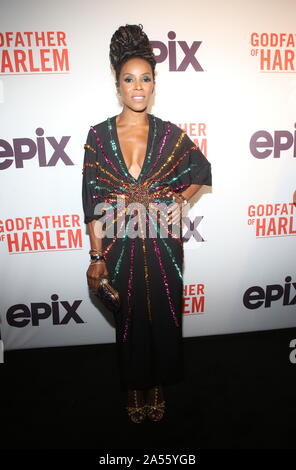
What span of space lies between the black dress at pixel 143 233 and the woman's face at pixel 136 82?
0.43ft

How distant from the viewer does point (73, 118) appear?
218 cm

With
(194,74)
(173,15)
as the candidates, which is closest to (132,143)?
(194,74)

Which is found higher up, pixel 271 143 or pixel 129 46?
pixel 129 46

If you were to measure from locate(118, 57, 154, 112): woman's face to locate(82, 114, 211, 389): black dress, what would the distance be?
5.1 inches

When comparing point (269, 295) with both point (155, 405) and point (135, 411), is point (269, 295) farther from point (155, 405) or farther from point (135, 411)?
point (135, 411)

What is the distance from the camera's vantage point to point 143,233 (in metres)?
1.59

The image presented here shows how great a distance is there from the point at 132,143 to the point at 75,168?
2.66ft

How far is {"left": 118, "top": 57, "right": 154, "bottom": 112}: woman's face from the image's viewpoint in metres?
1.47

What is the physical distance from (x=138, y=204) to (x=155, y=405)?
1.16m

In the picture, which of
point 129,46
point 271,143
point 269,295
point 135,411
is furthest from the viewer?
point 269,295

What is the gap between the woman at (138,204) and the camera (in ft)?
5.01

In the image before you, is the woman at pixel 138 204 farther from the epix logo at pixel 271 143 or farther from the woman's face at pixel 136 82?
the epix logo at pixel 271 143

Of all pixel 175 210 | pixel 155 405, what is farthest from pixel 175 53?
pixel 155 405

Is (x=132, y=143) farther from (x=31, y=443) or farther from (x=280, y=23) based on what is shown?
(x=31, y=443)
